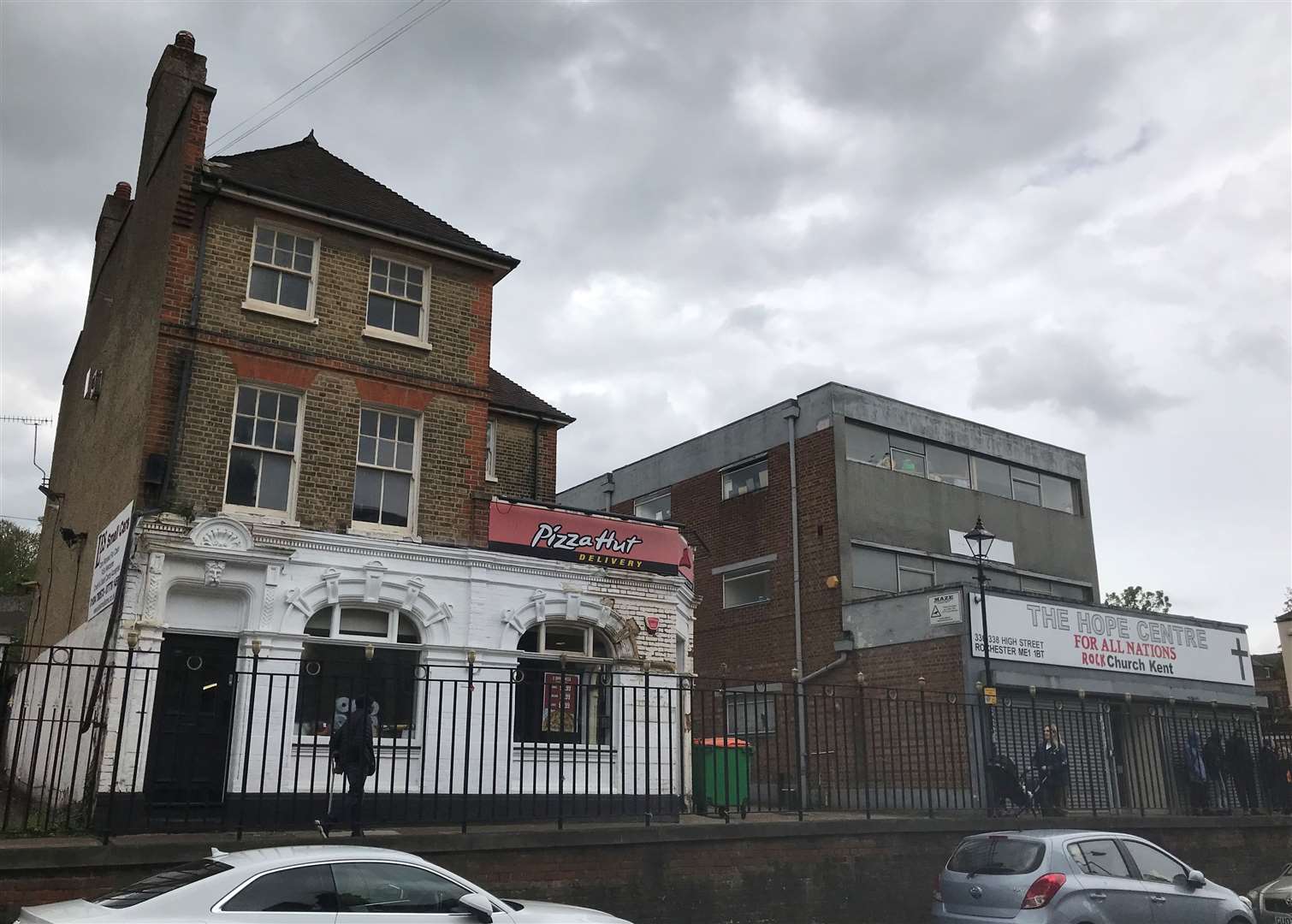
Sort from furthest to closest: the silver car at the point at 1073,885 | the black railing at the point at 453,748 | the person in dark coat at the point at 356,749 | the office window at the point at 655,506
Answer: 1. the office window at the point at 655,506
2. the black railing at the point at 453,748
3. the person in dark coat at the point at 356,749
4. the silver car at the point at 1073,885

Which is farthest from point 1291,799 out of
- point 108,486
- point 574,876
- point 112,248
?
point 112,248

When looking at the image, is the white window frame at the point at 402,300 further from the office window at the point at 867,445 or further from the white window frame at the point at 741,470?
the white window frame at the point at 741,470

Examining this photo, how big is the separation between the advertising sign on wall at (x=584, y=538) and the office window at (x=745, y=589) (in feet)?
33.2

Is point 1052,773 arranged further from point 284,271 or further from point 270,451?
point 284,271

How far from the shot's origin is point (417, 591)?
16562mm

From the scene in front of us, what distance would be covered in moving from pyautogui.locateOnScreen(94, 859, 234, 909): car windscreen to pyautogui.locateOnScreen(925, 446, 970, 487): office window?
2359 cm

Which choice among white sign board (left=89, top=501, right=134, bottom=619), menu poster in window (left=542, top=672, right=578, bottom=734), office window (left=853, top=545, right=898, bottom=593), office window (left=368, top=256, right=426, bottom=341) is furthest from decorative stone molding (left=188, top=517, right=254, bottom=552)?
office window (left=853, top=545, right=898, bottom=593)

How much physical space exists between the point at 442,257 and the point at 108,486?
639cm

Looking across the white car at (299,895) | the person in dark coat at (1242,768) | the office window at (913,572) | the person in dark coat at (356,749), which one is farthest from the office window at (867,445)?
→ the white car at (299,895)

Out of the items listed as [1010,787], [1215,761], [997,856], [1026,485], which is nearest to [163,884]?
[997,856]

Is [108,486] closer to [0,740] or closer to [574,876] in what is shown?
[0,740]

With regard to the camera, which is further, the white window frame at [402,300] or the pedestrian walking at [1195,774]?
the pedestrian walking at [1195,774]

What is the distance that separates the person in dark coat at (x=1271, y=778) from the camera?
19344 mm

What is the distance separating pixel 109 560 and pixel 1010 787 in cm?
1438
